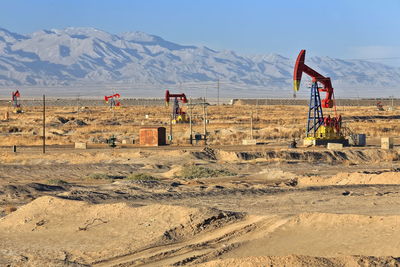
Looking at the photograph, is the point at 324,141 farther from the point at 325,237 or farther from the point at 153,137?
the point at 325,237

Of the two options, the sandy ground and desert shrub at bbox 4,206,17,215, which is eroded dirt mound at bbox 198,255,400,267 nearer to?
the sandy ground

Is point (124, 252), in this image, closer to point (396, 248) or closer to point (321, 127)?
point (396, 248)

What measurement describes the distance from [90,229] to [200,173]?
53.7 ft

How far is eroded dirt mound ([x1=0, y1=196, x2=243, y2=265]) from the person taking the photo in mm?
19953

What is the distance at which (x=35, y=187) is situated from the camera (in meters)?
32.0

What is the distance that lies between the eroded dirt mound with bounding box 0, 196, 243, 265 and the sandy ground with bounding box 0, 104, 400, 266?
1.1 inches

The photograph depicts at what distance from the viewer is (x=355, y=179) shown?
112 ft

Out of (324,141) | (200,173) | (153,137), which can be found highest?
(324,141)

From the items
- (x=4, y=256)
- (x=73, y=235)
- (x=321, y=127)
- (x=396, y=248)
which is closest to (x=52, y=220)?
(x=73, y=235)

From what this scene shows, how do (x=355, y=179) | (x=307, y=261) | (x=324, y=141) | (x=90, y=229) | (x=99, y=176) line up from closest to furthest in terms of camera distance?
(x=307, y=261) < (x=90, y=229) < (x=355, y=179) < (x=99, y=176) < (x=324, y=141)

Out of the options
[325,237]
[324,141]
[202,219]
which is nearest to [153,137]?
[324,141]

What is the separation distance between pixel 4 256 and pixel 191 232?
4.42 metres

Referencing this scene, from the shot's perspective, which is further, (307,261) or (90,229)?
(90,229)

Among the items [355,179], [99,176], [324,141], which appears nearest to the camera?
[355,179]
